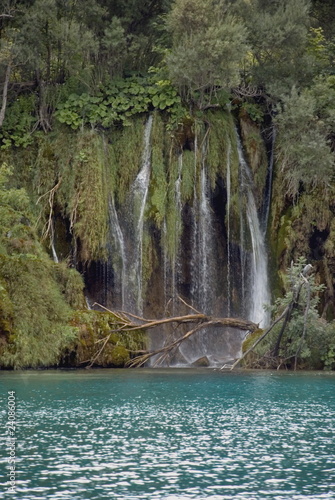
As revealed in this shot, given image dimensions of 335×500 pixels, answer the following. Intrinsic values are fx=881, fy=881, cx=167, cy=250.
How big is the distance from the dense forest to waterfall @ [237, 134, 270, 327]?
0.76 feet

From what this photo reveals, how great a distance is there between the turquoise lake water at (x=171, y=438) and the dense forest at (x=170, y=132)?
778cm

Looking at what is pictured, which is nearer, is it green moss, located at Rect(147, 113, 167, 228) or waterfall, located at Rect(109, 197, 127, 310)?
waterfall, located at Rect(109, 197, 127, 310)

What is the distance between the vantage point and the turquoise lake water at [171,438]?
8.21 m

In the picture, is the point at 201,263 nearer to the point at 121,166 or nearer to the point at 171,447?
the point at 121,166

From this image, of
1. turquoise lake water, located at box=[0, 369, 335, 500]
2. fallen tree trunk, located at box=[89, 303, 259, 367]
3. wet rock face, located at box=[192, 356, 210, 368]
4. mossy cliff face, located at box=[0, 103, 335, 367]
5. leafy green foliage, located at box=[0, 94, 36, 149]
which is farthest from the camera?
leafy green foliage, located at box=[0, 94, 36, 149]

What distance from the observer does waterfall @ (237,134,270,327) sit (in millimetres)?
25406

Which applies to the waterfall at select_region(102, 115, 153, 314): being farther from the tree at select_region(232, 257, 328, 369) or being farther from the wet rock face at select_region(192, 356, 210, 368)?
the tree at select_region(232, 257, 328, 369)

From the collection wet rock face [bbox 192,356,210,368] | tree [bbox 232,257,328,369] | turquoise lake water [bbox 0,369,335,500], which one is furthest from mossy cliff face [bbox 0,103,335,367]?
turquoise lake water [bbox 0,369,335,500]

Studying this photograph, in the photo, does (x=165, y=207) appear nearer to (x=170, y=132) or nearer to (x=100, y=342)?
(x=170, y=132)

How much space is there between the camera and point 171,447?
33.5ft

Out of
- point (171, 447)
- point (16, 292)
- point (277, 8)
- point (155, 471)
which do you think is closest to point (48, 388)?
point (16, 292)

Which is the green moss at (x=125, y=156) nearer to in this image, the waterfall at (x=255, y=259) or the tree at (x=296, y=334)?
the waterfall at (x=255, y=259)

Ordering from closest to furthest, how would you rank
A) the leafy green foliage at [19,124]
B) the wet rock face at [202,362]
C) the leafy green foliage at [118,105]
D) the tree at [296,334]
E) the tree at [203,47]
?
the tree at [296,334], the wet rock face at [202,362], the tree at [203,47], the leafy green foliage at [19,124], the leafy green foliage at [118,105]

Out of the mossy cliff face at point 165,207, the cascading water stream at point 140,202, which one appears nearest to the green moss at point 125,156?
the mossy cliff face at point 165,207
